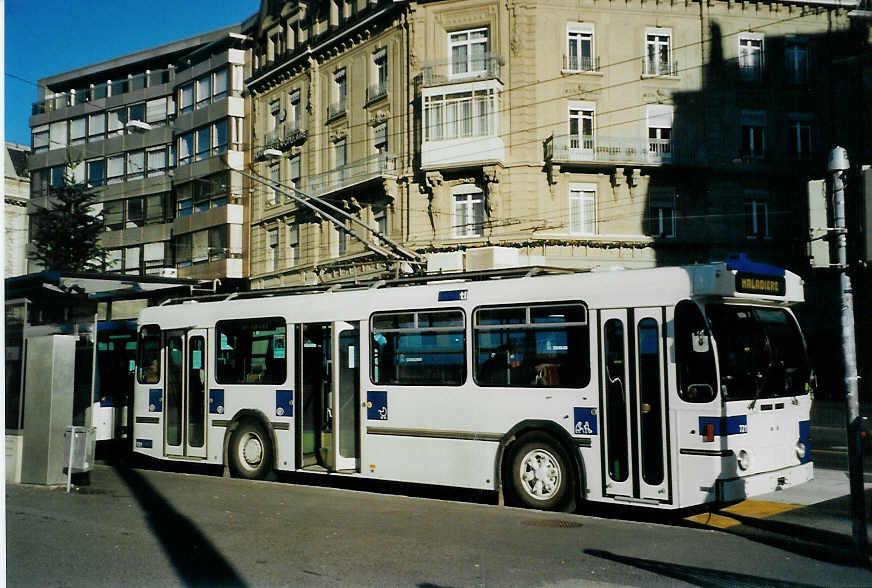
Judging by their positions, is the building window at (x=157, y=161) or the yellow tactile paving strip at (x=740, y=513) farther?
the building window at (x=157, y=161)

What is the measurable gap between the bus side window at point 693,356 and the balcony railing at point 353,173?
25.4 m

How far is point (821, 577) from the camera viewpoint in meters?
7.17

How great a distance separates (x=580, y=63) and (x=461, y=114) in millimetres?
5011

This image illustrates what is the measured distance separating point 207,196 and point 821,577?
43983mm

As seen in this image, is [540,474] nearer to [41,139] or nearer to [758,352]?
[758,352]

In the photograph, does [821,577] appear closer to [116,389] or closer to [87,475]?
[87,475]

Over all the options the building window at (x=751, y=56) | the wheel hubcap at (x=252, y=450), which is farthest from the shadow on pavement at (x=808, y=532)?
the building window at (x=751, y=56)

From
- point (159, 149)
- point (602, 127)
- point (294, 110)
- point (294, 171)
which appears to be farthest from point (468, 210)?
point (159, 149)

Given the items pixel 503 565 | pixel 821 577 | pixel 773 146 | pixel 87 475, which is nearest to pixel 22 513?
pixel 87 475

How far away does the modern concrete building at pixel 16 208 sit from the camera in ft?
180

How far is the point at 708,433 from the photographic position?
9297 mm

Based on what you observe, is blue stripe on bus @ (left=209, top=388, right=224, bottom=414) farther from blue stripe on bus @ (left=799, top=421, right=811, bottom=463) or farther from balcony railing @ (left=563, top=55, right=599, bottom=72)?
balcony railing @ (left=563, top=55, right=599, bottom=72)

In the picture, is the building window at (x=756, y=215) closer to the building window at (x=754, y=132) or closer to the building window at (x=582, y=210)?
the building window at (x=754, y=132)

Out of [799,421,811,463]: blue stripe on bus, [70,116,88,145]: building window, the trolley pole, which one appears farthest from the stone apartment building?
[70,116,88,145]: building window
